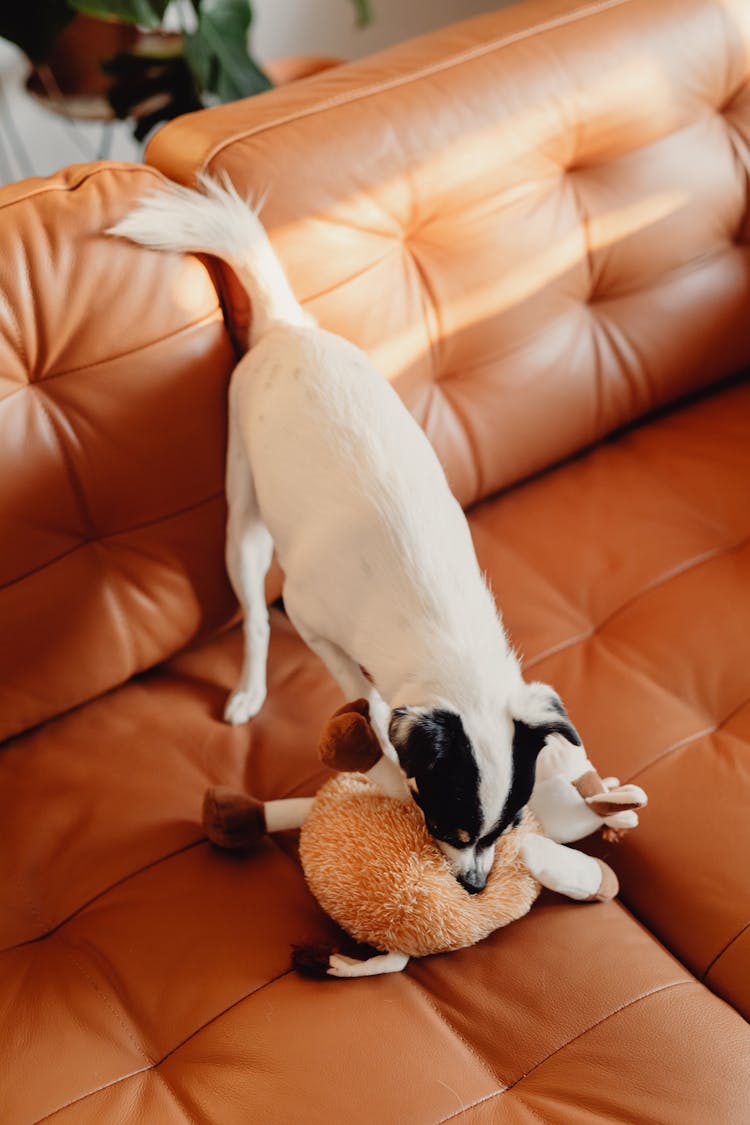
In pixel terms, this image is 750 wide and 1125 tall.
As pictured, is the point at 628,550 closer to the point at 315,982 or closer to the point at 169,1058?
the point at 315,982

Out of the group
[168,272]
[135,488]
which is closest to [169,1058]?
[135,488]

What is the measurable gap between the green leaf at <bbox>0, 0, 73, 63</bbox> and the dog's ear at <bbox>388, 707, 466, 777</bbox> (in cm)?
162

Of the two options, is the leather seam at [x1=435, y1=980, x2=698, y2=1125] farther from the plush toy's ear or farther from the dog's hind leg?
the dog's hind leg

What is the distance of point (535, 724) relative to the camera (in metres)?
1.16

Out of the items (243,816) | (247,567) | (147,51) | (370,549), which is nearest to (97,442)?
(247,567)

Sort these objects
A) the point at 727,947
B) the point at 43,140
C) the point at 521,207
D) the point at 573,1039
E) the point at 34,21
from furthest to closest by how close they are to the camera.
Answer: the point at 43,140 → the point at 34,21 → the point at 521,207 → the point at 727,947 → the point at 573,1039

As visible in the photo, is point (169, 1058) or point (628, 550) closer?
point (169, 1058)

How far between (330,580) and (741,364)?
113 cm

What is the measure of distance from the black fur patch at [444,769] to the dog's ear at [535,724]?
7 cm

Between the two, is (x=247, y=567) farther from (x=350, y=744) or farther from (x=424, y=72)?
(x=424, y=72)

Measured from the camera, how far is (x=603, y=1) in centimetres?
167

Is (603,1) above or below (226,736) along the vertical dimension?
above

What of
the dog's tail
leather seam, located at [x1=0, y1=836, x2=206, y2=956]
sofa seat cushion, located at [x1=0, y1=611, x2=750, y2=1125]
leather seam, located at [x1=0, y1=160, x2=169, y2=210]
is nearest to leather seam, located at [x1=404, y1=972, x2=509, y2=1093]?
sofa seat cushion, located at [x1=0, y1=611, x2=750, y2=1125]

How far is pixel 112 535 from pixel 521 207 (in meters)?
0.87
